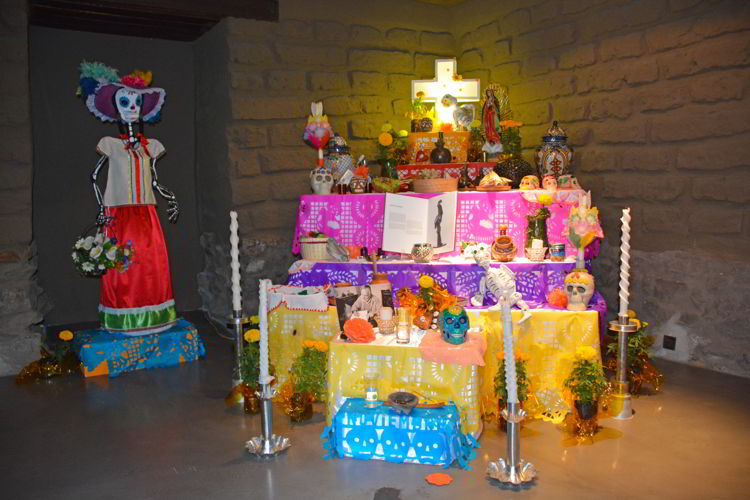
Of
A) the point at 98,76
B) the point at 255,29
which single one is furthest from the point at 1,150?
the point at 255,29

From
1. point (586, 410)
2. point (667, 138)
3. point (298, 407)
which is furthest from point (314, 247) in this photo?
point (667, 138)

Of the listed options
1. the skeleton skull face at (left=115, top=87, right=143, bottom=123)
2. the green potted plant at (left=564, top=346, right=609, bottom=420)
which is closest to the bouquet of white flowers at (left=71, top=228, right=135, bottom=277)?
the skeleton skull face at (left=115, top=87, right=143, bottom=123)

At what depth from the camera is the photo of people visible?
3951mm

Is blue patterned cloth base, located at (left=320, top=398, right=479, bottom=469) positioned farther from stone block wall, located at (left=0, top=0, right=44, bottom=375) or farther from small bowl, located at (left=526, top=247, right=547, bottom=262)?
stone block wall, located at (left=0, top=0, right=44, bottom=375)

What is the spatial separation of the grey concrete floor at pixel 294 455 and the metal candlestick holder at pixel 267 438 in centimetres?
6

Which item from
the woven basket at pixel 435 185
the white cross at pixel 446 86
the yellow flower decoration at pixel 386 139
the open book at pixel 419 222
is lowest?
the open book at pixel 419 222

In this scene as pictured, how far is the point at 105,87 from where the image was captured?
504 cm

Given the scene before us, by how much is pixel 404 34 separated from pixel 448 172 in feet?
6.29

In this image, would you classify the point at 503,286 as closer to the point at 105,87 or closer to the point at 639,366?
the point at 639,366

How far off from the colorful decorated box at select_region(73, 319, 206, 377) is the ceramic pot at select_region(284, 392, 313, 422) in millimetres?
1544

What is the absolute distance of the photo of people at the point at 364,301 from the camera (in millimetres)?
3951

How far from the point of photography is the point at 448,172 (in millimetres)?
5121

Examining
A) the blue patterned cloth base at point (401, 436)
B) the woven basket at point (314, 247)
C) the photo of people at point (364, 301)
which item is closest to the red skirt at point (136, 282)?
the woven basket at point (314, 247)

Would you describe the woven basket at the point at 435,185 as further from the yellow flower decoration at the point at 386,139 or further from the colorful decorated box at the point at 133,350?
the colorful decorated box at the point at 133,350
